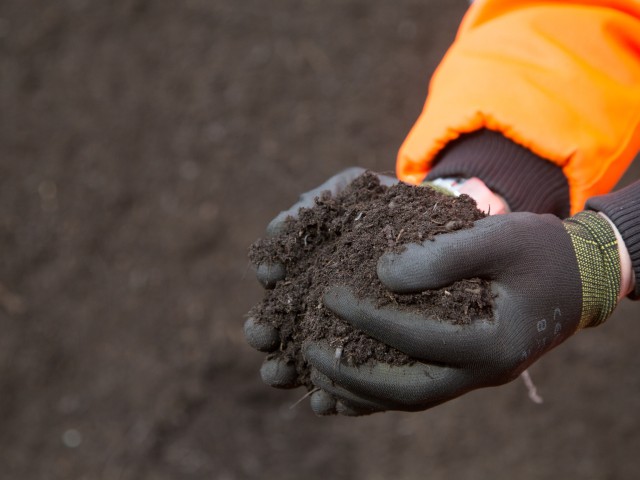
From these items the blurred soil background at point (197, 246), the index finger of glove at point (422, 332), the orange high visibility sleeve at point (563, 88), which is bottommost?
the blurred soil background at point (197, 246)

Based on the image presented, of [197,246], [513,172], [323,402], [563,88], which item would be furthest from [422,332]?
[197,246]

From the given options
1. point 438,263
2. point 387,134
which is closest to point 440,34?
point 387,134

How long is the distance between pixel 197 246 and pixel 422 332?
70.6 inches

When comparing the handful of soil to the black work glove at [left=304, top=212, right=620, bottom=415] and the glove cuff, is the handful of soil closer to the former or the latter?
the black work glove at [left=304, top=212, right=620, bottom=415]

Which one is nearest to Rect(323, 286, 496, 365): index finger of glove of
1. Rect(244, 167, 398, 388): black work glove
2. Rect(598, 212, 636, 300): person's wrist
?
Rect(244, 167, 398, 388): black work glove

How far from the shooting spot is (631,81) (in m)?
1.42

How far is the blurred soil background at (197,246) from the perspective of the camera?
7.86 feet

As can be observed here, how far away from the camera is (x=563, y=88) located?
1405mm

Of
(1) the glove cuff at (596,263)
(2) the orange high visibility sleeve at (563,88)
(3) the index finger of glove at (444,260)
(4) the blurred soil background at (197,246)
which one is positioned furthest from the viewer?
(4) the blurred soil background at (197,246)

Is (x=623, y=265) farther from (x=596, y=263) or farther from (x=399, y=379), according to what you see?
(x=399, y=379)

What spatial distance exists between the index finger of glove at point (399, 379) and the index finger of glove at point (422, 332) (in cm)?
3

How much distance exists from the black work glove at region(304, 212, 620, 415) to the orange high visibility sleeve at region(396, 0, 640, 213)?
34 centimetres

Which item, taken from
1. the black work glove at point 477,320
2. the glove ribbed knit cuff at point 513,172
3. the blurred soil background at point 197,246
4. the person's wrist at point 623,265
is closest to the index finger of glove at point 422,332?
the black work glove at point 477,320

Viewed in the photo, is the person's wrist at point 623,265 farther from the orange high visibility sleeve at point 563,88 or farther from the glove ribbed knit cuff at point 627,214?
the orange high visibility sleeve at point 563,88
